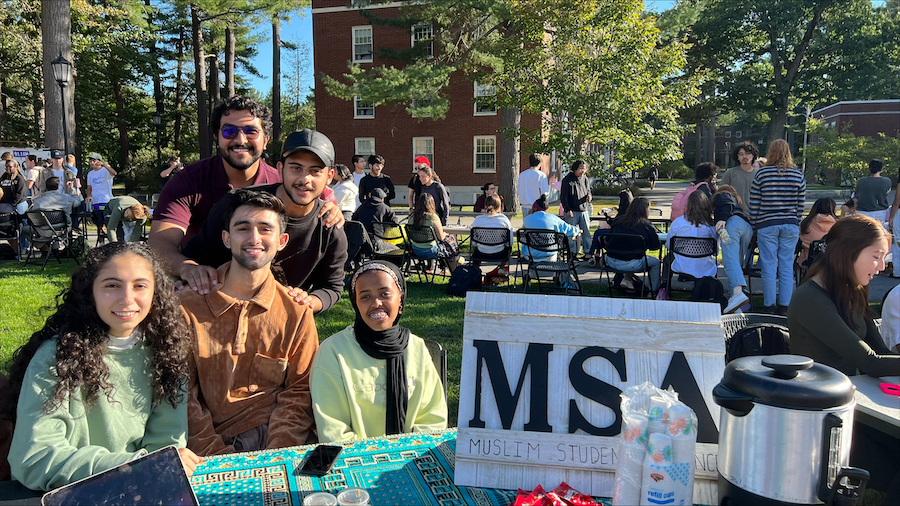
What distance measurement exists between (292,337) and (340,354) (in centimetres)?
35

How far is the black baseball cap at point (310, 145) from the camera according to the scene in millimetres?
2918

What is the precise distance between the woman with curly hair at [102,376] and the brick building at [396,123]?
82.7ft

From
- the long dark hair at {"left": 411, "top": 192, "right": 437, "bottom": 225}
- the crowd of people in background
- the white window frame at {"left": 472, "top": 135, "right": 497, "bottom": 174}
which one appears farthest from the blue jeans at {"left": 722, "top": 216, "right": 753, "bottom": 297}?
the white window frame at {"left": 472, "top": 135, "right": 497, "bottom": 174}

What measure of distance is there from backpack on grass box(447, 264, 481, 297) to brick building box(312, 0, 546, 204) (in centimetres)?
1938

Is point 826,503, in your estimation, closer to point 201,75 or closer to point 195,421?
point 195,421

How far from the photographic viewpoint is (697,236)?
7.00m

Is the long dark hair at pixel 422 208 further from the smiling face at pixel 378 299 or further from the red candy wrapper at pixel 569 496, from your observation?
the red candy wrapper at pixel 569 496

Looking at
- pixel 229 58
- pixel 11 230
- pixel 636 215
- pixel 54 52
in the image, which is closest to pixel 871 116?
pixel 229 58

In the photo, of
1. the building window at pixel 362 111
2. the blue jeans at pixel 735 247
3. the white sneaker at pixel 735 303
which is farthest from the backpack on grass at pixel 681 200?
the building window at pixel 362 111

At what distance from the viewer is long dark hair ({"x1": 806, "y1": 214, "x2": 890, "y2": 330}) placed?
3.06m

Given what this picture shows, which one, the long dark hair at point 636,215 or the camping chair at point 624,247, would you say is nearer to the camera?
the camping chair at point 624,247

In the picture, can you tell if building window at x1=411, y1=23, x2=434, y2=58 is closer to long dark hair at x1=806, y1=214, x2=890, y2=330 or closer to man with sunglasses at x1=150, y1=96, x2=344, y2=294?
man with sunglasses at x1=150, y1=96, x2=344, y2=294

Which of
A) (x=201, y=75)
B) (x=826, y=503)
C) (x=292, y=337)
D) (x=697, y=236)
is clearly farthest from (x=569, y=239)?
(x=201, y=75)

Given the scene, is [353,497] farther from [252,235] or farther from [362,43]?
[362,43]
